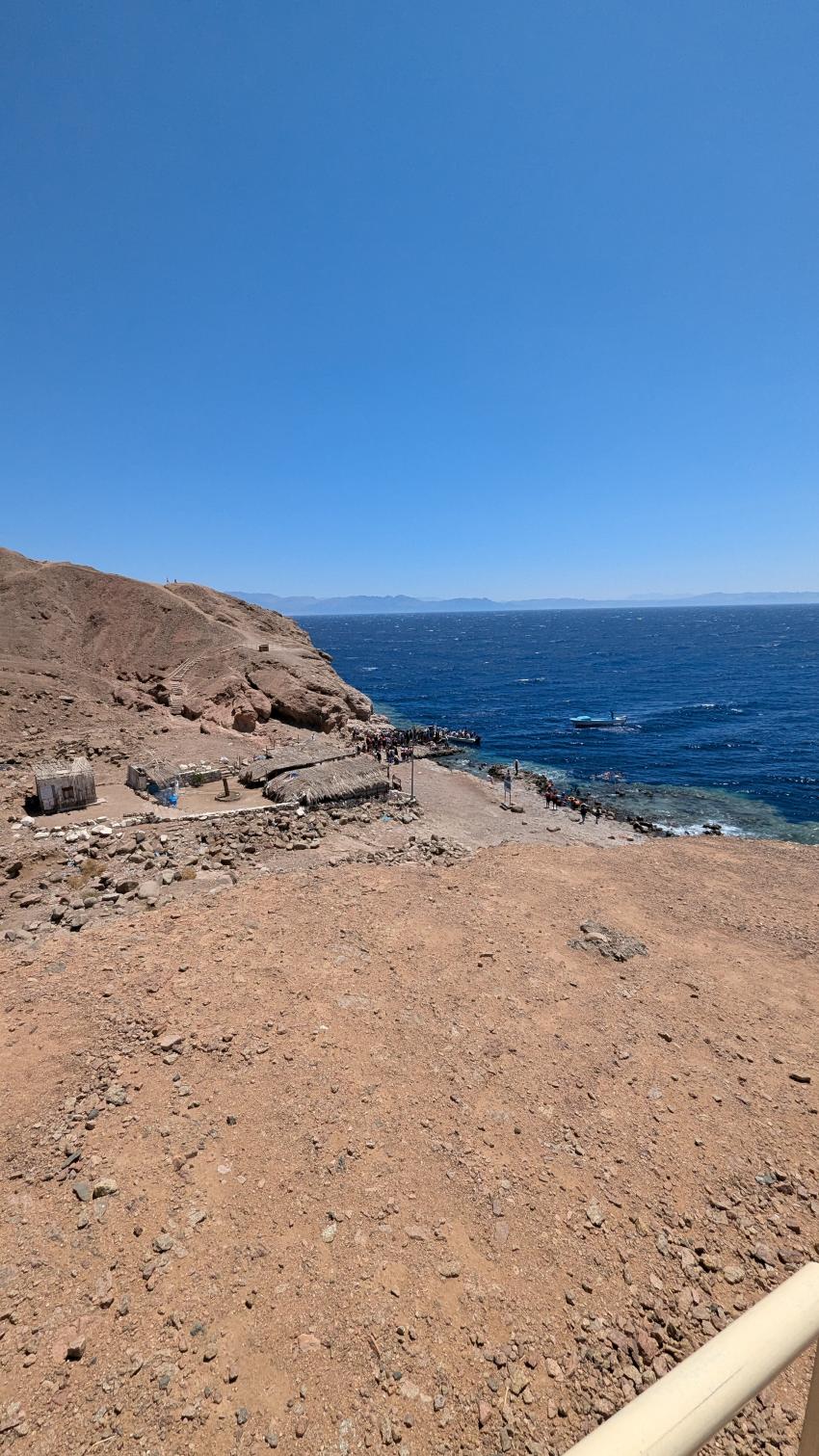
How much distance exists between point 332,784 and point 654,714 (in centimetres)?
4392

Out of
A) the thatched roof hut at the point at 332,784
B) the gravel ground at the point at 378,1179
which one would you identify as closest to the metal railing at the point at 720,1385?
the gravel ground at the point at 378,1179

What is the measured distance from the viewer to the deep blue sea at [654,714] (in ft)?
121

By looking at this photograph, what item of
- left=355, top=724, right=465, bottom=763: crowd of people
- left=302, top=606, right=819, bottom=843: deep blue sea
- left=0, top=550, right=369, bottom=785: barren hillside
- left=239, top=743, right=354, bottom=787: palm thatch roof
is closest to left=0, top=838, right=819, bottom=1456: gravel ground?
left=239, top=743, right=354, bottom=787: palm thatch roof

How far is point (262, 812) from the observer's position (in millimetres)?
24328

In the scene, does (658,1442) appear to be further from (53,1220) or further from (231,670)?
(231,670)

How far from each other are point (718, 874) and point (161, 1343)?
21.7 metres

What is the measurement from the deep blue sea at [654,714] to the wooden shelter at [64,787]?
2707 centimetres

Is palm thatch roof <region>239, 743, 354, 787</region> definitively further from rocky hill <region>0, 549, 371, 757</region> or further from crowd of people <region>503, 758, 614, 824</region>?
crowd of people <region>503, 758, 614, 824</region>

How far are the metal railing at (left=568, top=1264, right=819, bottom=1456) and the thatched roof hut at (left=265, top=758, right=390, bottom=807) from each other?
82.4 ft

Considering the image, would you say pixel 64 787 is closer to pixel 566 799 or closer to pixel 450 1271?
pixel 450 1271

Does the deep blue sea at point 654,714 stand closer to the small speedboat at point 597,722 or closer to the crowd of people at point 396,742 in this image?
the small speedboat at point 597,722

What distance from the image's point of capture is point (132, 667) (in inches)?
1746

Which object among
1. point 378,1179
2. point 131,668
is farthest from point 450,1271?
point 131,668

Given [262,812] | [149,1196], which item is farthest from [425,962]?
[262,812]
